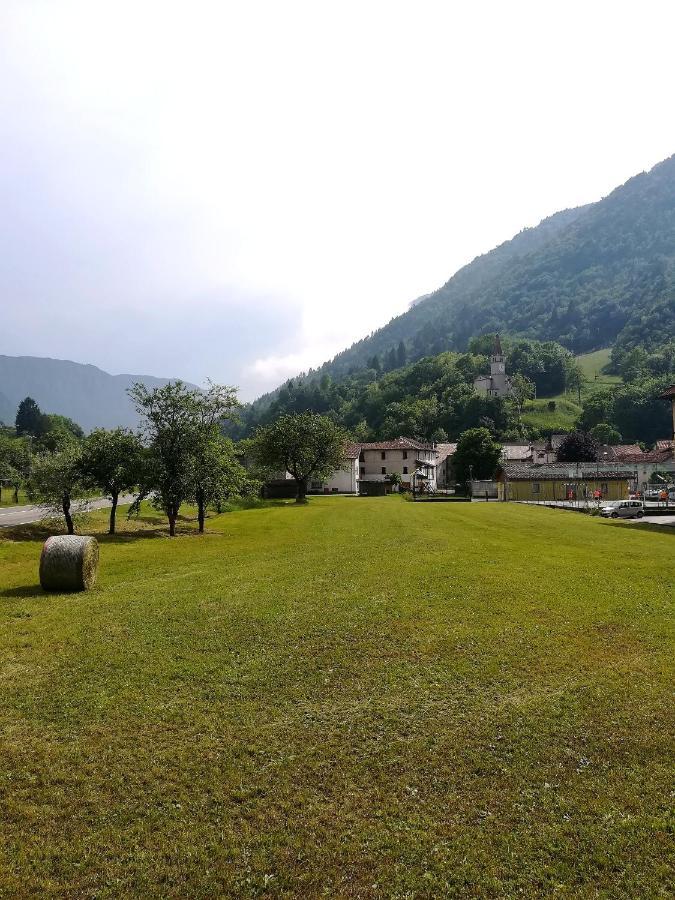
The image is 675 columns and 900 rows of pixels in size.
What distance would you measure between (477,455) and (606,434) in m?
81.9


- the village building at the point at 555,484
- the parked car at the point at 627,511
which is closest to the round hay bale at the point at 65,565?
the parked car at the point at 627,511

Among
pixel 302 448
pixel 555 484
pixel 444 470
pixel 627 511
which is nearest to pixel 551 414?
pixel 444 470

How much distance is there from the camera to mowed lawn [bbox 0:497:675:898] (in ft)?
17.6

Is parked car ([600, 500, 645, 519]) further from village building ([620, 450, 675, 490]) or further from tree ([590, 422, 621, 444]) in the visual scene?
tree ([590, 422, 621, 444])

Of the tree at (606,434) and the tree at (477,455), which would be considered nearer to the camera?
the tree at (477,455)

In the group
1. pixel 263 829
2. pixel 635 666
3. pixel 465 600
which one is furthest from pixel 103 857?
pixel 465 600

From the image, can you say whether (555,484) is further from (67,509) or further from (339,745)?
(339,745)

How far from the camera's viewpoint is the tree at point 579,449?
10681 cm

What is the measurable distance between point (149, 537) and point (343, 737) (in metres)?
29.3

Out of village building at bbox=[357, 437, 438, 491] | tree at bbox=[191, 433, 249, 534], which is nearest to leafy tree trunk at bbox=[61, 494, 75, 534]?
tree at bbox=[191, 433, 249, 534]

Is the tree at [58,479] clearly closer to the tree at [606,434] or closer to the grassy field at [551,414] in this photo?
the tree at [606,434]

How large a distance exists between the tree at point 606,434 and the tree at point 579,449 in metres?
55.8

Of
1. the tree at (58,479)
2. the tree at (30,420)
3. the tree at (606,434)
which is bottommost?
the tree at (58,479)

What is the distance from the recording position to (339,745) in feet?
24.4
